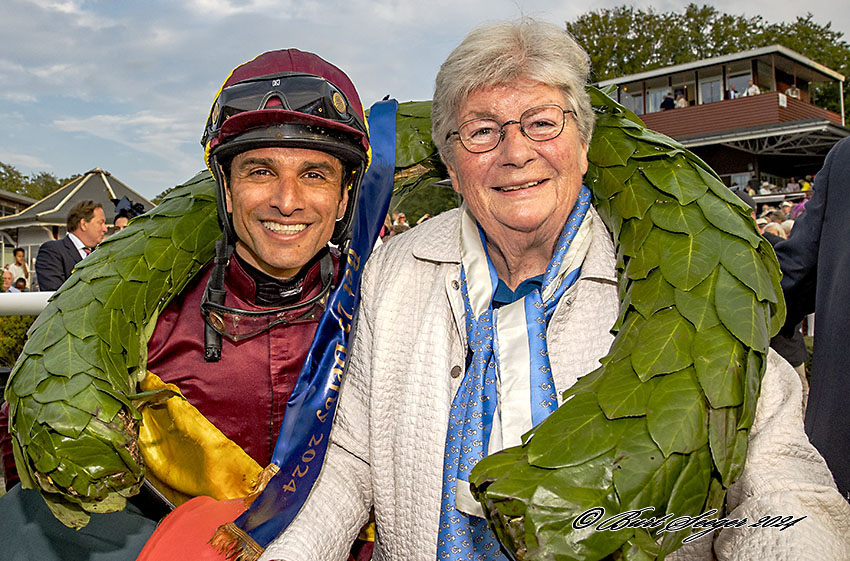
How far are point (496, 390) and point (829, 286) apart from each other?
1326mm

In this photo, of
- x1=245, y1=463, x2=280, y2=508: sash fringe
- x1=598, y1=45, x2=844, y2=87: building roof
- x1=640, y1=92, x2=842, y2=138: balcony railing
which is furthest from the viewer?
x1=598, y1=45, x2=844, y2=87: building roof

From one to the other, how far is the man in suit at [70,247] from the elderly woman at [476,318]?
557 centimetres

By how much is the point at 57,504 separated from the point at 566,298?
149 centimetres

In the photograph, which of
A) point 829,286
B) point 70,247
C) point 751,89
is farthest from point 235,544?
point 751,89

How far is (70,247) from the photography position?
6992 mm

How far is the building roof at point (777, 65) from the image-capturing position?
84.1 feet

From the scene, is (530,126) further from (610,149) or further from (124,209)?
(124,209)

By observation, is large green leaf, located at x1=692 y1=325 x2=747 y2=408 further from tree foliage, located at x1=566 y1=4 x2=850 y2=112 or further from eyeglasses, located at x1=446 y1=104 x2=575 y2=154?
tree foliage, located at x1=566 y1=4 x2=850 y2=112

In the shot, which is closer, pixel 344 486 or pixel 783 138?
pixel 344 486

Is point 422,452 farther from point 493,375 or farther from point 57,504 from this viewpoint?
point 57,504

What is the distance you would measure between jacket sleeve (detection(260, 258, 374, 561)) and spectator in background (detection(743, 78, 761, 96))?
27377 mm

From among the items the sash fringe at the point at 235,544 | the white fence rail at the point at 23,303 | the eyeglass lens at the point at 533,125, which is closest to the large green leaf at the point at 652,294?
the eyeglass lens at the point at 533,125

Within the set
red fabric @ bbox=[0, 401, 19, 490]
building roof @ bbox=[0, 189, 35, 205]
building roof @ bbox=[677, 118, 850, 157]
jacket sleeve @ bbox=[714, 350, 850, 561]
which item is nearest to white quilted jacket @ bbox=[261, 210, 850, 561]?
jacket sleeve @ bbox=[714, 350, 850, 561]

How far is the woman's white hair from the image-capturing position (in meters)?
2.06
